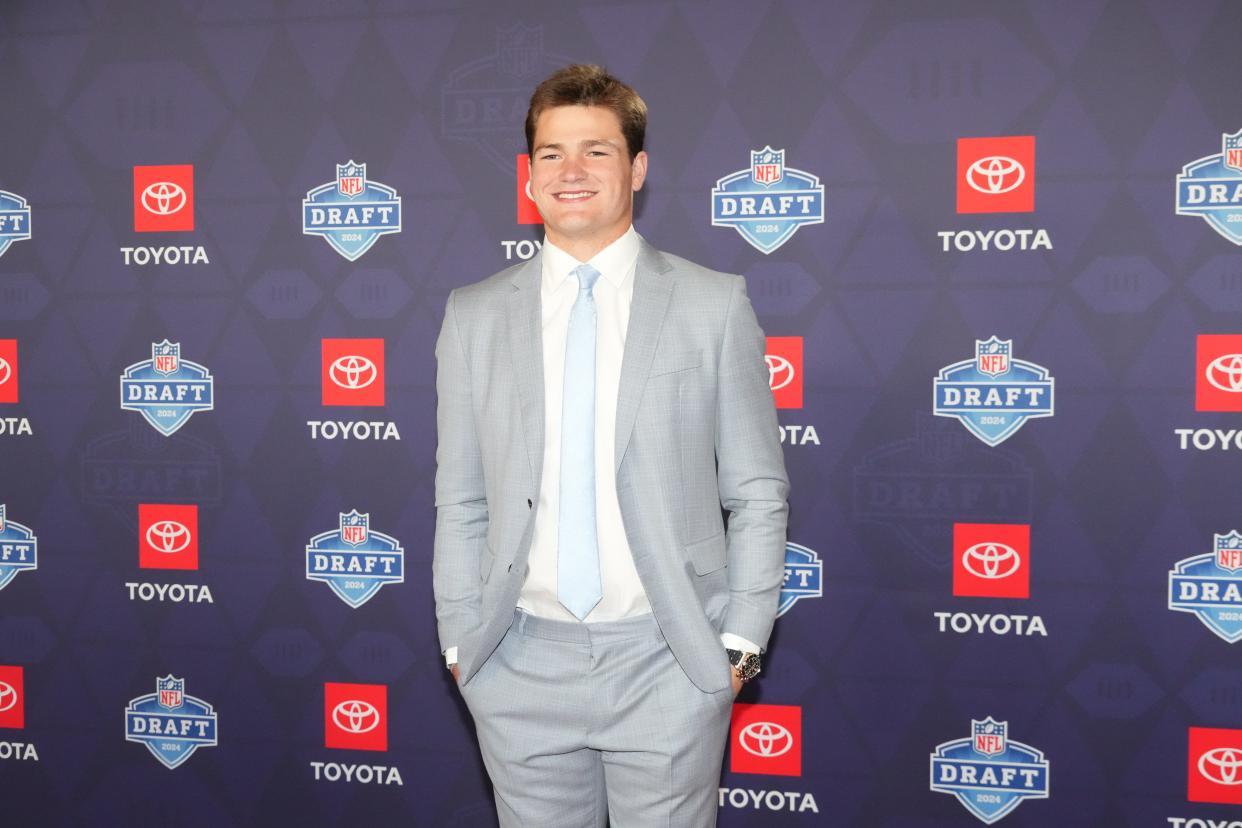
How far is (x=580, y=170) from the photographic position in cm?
174

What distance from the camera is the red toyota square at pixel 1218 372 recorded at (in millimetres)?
2598

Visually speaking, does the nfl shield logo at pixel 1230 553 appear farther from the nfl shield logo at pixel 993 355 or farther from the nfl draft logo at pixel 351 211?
the nfl draft logo at pixel 351 211

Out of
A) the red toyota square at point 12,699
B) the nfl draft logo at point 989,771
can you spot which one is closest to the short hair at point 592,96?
the nfl draft logo at point 989,771

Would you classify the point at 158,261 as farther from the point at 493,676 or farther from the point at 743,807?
the point at 743,807

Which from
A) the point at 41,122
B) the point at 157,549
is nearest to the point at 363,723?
the point at 157,549

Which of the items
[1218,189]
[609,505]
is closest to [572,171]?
[609,505]

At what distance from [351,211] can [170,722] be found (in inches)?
65.7

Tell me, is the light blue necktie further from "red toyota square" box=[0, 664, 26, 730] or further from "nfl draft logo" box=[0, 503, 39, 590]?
"red toyota square" box=[0, 664, 26, 730]

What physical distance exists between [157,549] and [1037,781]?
262 cm

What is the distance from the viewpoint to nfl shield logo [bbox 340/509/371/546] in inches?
119

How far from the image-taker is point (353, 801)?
3.09 m

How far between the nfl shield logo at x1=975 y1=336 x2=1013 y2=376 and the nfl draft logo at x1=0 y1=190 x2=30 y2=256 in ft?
9.34

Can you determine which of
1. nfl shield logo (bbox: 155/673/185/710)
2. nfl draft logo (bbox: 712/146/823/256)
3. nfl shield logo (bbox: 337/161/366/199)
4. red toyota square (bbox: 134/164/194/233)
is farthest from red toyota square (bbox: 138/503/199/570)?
nfl draft logo (bbox: 712/146/823/256)

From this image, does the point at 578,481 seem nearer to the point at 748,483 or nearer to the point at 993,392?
the point at 748,483
